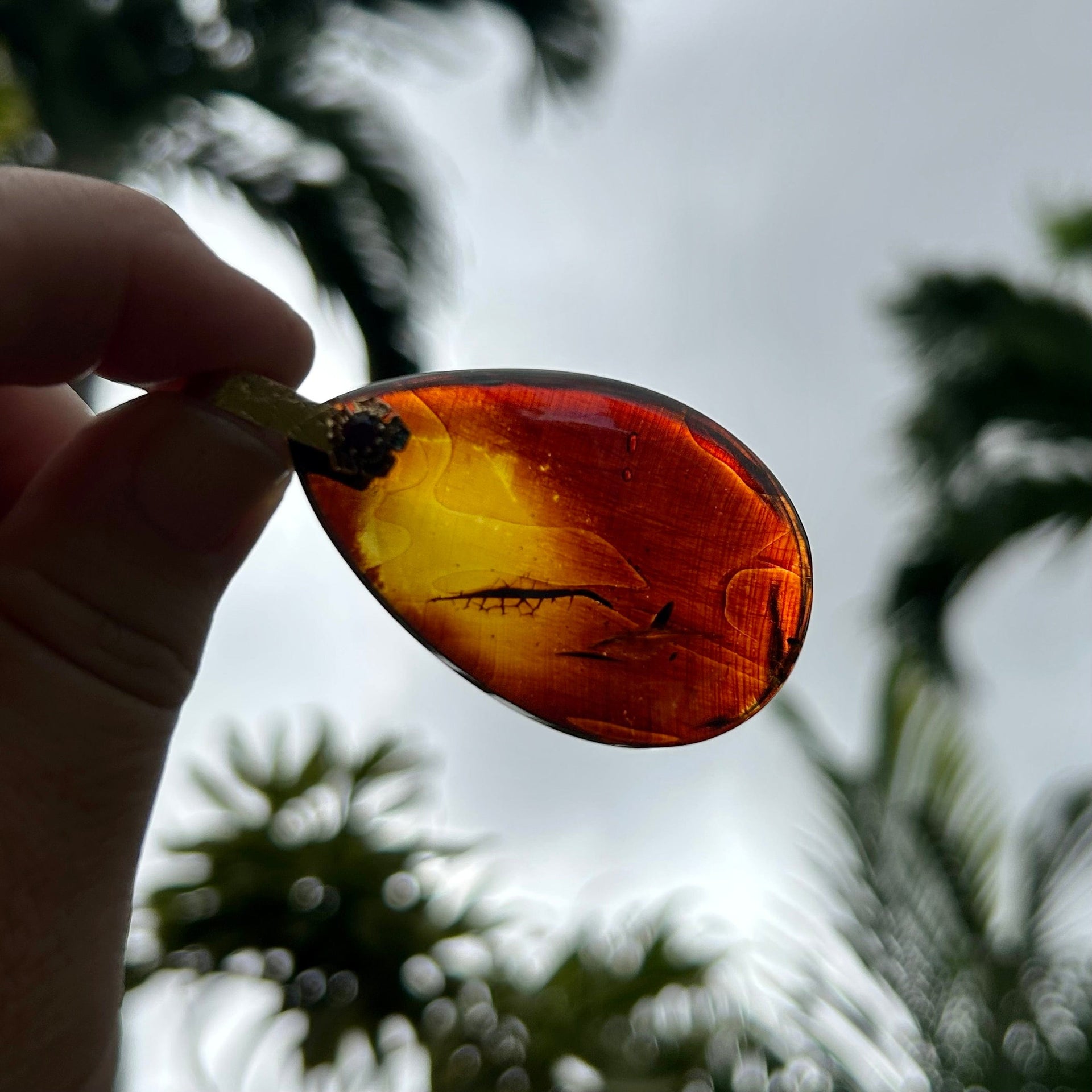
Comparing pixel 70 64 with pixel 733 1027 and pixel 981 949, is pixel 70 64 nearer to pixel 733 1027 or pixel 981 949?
pixel 733 1027

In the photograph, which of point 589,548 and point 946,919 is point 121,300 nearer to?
point 589,548

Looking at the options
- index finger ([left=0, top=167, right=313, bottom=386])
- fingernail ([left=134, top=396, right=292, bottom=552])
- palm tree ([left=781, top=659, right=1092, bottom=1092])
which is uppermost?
index finger ([left=0, top=167, right=313, bottom=386])

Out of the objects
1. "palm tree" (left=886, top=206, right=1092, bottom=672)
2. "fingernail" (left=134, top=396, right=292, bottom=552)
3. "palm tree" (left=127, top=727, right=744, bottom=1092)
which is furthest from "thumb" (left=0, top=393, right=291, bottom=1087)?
"palm tree" (left=886, top=206, right=1092, bottom=672)

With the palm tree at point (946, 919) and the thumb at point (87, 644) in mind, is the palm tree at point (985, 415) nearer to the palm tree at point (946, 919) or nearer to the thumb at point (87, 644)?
the palm tree at point (946, 919)

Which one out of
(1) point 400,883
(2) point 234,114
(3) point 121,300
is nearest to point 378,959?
(1) point 400,883

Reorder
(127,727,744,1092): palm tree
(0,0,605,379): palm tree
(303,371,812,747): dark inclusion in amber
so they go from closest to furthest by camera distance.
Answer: (303,371,812,747): dark inclusion in amber, (127,727,744,1092): palm tree, (0,0,605,379): palm tree

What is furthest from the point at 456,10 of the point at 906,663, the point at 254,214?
the point at 906,663

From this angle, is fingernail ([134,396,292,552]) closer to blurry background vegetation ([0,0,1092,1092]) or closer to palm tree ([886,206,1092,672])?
blurry background vegetation ([0,0,1092,1092])

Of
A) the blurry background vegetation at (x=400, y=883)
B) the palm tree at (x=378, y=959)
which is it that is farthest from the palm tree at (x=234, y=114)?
the palm tree at (x=378, y=959)
